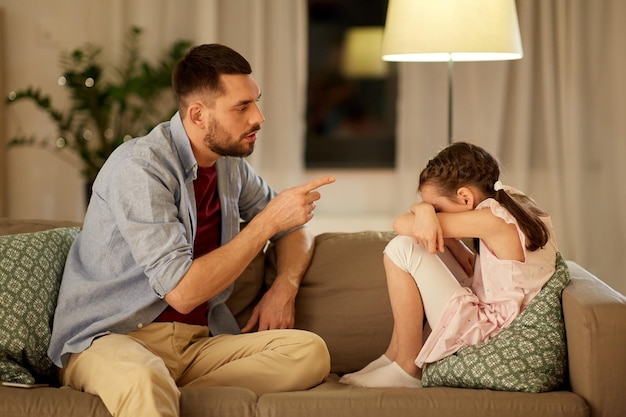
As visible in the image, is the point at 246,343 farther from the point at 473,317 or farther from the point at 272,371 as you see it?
the point at 473,317

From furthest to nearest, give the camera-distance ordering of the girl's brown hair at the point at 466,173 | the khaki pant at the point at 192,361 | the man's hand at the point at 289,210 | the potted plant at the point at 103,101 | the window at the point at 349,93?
the window at the point at 349,93
the potted plant at the point at 103,101
the girl's brown hair at the point at 466,173
the man's hand at the point at 289,210
the khaki pant at the point at 192,361

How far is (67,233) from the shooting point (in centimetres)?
245

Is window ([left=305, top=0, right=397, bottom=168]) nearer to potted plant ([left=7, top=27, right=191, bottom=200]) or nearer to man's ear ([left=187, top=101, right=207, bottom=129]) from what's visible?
potted plant ([left=7, top=27, right=191, bottom=200])

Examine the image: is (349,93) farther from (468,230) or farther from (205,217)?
(468,230)

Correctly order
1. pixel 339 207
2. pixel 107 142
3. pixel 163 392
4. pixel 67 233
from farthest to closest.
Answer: pixel 339 207, pixel 107 142, pixel 67 233, pixel 163 392

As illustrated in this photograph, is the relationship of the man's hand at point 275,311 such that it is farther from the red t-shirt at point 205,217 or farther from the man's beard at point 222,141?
the man's beard at point 222,141

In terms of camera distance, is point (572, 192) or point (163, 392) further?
point (572, 192)

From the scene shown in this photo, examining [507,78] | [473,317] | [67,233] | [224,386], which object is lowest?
[224,386]

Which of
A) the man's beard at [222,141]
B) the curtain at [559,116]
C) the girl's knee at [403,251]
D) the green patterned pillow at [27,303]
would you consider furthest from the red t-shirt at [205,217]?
the curtain at [559,116]

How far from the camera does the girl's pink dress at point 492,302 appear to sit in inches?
87.1

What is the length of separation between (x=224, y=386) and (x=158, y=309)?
259mm

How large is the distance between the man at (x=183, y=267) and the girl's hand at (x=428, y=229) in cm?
25

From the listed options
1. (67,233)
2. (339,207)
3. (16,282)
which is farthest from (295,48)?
(16,282)

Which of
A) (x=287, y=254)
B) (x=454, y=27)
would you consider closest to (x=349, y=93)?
(x=454, y=27)
